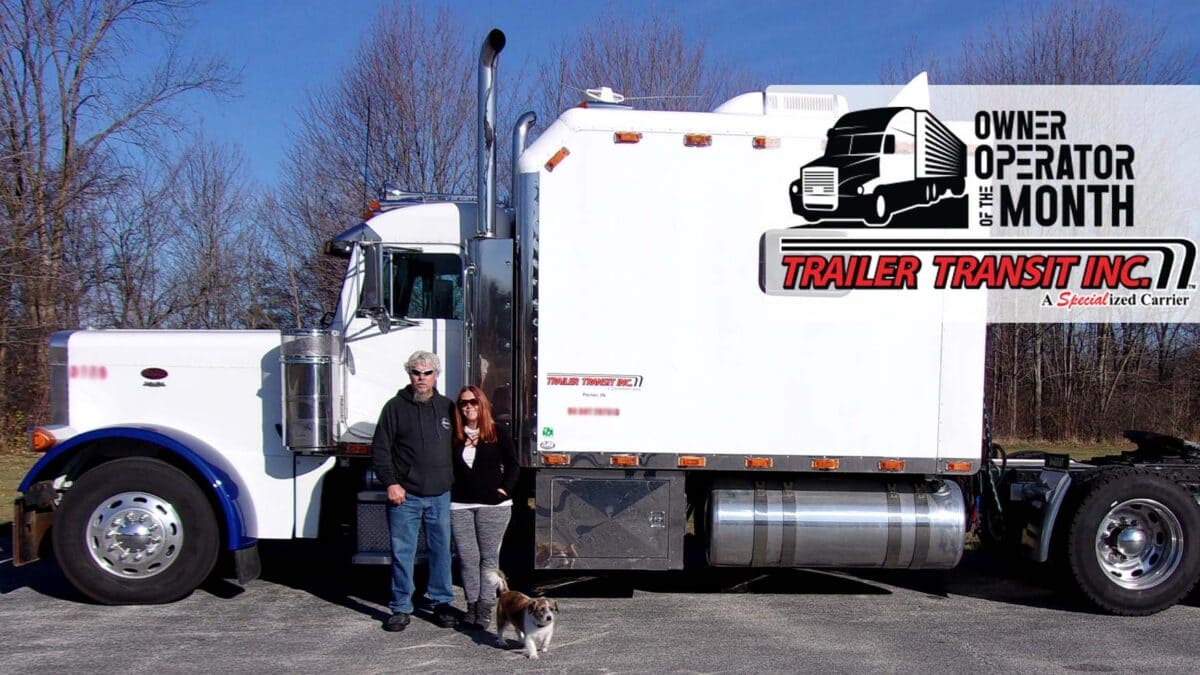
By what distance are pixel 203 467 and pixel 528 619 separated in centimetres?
253

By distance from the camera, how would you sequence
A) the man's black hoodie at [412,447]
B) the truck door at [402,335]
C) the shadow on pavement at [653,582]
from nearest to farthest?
1. the man's black hoodie at [412,447]
2. the truck door at [402,335]
3. the shadow on pavement at [653,582]

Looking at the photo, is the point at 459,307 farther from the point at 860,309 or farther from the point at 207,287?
the point at 207,287

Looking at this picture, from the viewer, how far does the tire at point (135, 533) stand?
6.09 meters

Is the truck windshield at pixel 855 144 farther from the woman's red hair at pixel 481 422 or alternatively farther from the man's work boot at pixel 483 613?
the man's work boot at pixel 483 613

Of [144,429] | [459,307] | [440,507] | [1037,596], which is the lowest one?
[1037,596]

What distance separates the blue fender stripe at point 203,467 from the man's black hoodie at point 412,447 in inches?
47.4

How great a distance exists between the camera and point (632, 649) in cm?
545

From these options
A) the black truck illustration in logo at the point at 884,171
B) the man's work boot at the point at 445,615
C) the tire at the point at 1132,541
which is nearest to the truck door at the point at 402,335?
the man's work boot at the point at 445,615

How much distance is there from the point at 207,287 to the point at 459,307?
14.3 m

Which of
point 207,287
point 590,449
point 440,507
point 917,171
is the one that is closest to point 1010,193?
point 917,171

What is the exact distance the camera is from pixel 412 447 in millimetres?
5715

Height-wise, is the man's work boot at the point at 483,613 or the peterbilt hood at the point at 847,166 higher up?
the peterbilt hood at the point at 847,166
